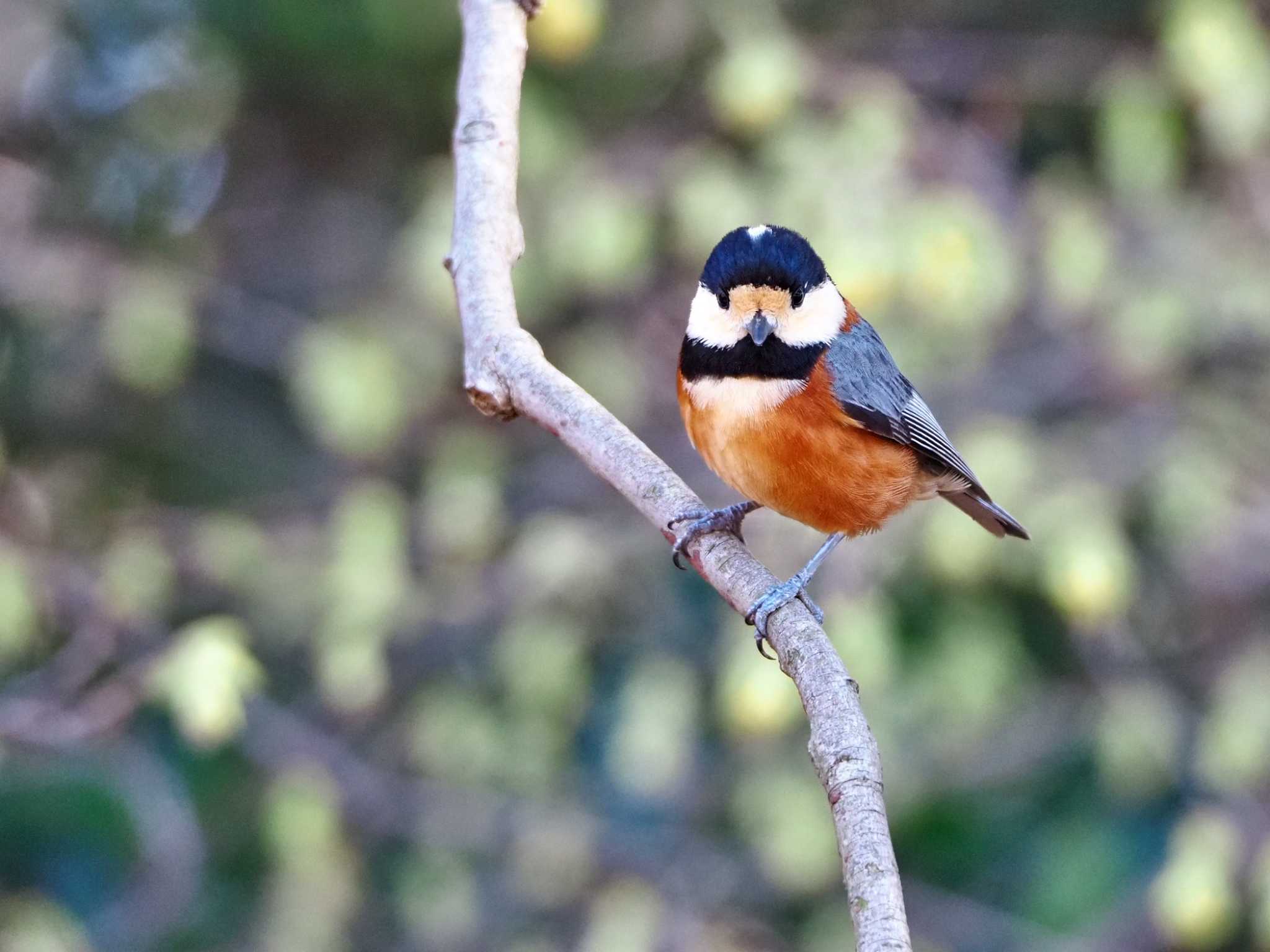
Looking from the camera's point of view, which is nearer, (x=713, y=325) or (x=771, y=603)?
(x=771, y=603)

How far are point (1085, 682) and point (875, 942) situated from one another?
399cm

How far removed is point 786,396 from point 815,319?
0.73ft

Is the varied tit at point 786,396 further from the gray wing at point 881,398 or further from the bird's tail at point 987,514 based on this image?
the bird's tail at point 987,514

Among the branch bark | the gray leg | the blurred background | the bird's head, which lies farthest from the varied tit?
the blurred background

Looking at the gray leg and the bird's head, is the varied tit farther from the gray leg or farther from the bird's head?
the gray leg

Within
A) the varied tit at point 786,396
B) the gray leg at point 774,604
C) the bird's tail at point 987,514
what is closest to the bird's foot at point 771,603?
the gray leg at point 774,604

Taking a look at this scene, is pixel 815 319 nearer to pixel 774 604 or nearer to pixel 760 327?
pixel 760 327

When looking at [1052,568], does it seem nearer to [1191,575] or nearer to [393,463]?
[1191,575]

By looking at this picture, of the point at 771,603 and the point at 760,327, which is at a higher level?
the point at 760,327

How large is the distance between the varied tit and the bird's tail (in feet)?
1.54

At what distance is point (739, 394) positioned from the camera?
9.10ft

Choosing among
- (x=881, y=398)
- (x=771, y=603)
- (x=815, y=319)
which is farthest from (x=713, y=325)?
(x=771, y=603)

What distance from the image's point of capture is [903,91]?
472 cm

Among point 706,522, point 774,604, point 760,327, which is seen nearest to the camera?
point 774,604
